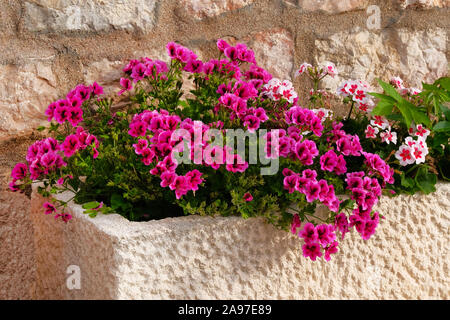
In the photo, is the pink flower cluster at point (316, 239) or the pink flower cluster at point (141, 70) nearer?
the pink flower cluster at point (316, 239)

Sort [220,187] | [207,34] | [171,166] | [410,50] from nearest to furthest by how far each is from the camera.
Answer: [171,166], [220,187], [207,34], [410,50]

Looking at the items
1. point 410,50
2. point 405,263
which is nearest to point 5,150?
point 405,263

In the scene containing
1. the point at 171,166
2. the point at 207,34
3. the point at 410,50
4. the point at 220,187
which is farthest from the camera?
the point at 410,50

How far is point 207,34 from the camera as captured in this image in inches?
61.9

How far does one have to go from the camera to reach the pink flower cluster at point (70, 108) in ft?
4.00

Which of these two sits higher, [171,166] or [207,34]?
[207,34]

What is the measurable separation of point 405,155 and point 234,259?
53cm

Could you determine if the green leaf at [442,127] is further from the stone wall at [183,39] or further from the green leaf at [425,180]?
the stone wall at [183,39]

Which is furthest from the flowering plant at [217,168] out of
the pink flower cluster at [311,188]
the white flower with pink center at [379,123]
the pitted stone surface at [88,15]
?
the pitted stone surface at [88,15]

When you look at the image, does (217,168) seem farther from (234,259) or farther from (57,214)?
(57,214)

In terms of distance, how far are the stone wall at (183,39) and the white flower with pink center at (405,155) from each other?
49 cm

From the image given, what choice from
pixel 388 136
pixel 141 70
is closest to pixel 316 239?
pixel 388 136

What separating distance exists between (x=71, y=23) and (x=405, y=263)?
1.18 meters

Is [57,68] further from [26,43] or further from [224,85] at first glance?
[224,85]
